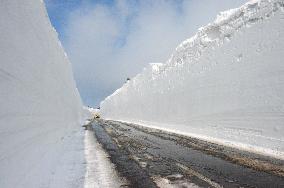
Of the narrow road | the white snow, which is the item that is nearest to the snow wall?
the white snow

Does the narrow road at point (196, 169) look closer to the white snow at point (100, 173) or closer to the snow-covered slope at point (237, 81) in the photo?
the white snow at point (100, 173)

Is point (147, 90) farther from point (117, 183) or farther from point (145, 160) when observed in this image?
point (117, 183)

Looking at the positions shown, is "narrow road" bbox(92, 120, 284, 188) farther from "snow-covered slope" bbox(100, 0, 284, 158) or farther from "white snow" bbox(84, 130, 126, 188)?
"snow-covered slope" bbox(100, 0, 284, 158)

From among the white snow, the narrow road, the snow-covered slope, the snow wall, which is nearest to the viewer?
the snow wall

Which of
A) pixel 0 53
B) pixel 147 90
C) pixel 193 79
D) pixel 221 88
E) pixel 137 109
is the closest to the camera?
pixel 0 53

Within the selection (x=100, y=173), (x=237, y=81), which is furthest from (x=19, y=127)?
(x=237, y=81)

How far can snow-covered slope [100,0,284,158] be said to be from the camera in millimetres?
15133

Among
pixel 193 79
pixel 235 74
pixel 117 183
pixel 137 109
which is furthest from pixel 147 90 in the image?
pixel 117 183

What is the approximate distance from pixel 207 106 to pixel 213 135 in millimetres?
4448

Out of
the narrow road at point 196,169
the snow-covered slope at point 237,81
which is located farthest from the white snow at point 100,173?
the snow-covered slope at point 237,81

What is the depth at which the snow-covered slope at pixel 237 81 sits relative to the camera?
15133 millimetres

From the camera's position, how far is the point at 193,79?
27.1 m

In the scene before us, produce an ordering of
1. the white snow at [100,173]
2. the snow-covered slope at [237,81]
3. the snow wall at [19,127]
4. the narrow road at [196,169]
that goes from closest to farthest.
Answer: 1. the snow wall at [19,127]
2. the narrow road at [196,169]
3. the white snow at [100,173]
4. the snow-covered slope at [237,81]

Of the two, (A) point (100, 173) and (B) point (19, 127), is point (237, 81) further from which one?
(B) point (19, 127)
